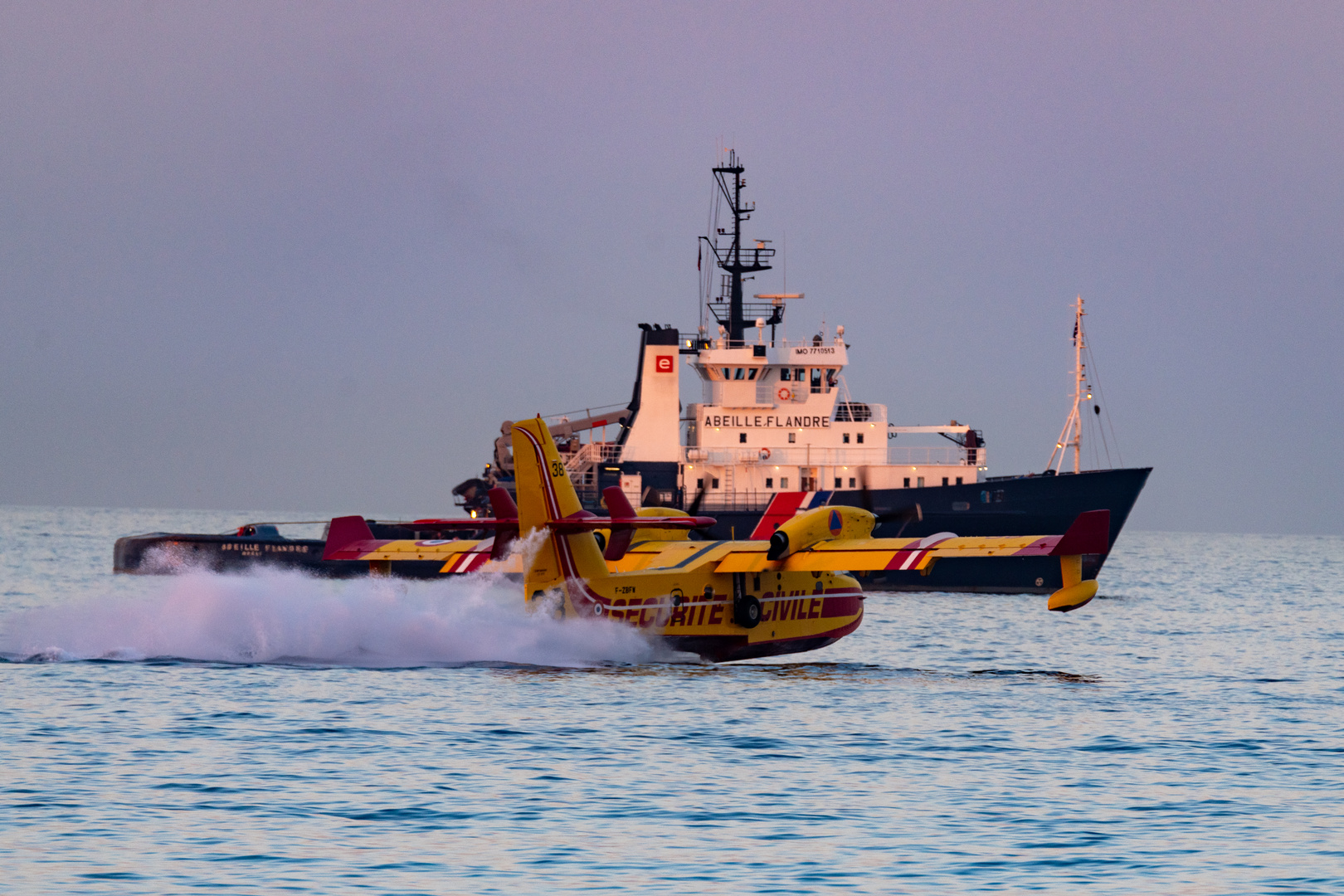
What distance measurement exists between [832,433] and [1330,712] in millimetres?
33140

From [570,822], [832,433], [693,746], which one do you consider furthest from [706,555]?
[832,433]

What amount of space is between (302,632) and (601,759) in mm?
11017

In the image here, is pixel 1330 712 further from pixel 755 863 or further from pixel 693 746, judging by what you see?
pixel 755 863

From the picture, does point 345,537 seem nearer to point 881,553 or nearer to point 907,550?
point 881,553

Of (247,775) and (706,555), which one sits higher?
(706,555)

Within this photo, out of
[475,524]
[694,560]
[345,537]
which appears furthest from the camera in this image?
[345,537]

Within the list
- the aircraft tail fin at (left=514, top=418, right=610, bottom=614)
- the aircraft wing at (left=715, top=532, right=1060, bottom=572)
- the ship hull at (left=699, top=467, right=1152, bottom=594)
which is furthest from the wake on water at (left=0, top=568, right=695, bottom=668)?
the ship hull at (left=699, top=467, right=1152, bottom=594)

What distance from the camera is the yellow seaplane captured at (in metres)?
24.3

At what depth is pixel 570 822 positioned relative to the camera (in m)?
13.0

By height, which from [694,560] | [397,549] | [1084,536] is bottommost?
[694,560]

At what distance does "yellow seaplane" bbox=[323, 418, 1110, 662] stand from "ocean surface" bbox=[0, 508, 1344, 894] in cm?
63

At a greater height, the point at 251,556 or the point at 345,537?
the point at 345,537

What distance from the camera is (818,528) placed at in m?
26.1

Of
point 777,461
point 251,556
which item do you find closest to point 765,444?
point 777,461
